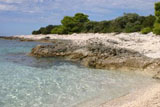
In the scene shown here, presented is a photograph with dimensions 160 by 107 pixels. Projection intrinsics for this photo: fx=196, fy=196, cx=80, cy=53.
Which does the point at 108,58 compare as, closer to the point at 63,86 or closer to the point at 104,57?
the point at 104,57

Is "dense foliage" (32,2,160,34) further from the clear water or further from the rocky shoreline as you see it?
the clear water

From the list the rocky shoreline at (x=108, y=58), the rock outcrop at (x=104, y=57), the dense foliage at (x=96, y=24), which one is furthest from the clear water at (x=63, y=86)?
the dense foliage at (x=96, y=24)

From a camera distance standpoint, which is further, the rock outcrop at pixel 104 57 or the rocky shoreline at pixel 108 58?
the rock outcrop at pixel 104 57

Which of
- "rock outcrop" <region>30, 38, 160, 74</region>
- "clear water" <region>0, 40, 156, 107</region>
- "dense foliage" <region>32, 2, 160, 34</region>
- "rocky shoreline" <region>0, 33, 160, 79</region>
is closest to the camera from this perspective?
"clear water" <region>0, 40, 156, 107</region>

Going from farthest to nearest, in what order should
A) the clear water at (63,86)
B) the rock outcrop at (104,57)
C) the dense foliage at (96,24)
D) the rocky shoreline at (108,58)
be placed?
the dense foliage at (96,24) < the rock outcrop at (104,57) < the rocky shoreline at (108,58) < the clear water at (63,86)

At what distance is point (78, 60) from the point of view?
1731 cm

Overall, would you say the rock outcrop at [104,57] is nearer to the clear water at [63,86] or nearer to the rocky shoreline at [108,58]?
the rocky shoreline at [108,58]

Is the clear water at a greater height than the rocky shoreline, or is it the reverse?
the rocky shoreline

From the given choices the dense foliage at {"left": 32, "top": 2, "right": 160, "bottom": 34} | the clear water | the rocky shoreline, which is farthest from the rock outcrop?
the dense foliage at {"left": 32, "top": 2, "right": 160, "bottom": 34}

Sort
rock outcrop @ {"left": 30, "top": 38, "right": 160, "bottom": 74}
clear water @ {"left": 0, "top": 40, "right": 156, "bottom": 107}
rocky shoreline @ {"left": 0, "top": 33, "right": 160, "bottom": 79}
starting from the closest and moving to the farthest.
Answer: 1. clear water @ {"left": 0, "top": 40, "right": 156, "bottom": 107}
2. rocky shoreline @ {"left": 0, "top": 33, "right": 160, "bottom": 79}
3. rock outcrop @ {"left": 30, "top": 38, "right": 160, "bottom": 74}

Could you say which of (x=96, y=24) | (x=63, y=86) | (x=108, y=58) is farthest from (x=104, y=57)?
(x=96, y=24)

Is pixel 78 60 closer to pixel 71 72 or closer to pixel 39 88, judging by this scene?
pixel 71 72

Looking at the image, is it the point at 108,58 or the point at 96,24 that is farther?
the point at 96,24

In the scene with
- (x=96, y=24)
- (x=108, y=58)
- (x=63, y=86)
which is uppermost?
(x=96, y=24)
